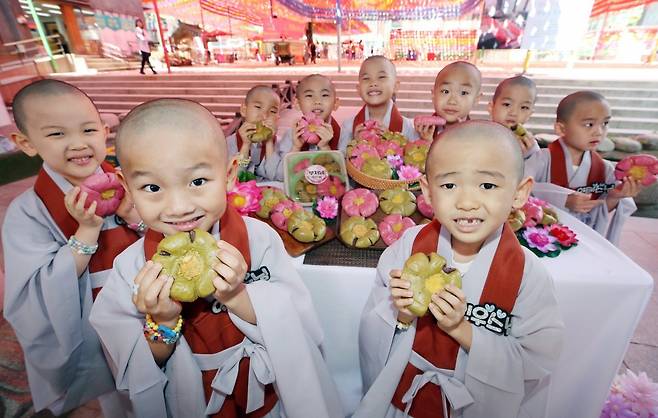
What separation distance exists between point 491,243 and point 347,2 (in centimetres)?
554

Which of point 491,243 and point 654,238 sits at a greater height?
point 491,243

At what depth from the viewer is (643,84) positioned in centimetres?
809

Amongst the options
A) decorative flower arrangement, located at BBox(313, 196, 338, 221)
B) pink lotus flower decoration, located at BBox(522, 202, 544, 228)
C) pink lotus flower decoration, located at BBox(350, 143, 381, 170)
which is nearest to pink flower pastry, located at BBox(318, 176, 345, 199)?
decorative flower arrangement, located at BBox(313, 196, 338, 221)

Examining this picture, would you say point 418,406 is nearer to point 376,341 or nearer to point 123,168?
point 376,341

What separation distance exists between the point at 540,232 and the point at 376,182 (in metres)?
0.94

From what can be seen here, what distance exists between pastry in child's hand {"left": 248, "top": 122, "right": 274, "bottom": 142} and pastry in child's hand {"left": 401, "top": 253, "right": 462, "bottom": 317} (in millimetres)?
1638

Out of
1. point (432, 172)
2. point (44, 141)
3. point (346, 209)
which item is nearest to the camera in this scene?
point (432, 172)

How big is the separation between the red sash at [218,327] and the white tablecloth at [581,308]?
1.48ft

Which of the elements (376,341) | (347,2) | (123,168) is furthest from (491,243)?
(347,2)

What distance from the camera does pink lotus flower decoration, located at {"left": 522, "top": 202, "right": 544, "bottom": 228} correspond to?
5.23 ft

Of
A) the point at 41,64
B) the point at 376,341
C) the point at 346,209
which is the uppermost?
the point at 41,64

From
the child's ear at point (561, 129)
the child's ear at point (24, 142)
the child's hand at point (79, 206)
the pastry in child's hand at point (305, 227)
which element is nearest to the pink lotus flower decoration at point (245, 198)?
the pastry in child's hand at point (305, 227)

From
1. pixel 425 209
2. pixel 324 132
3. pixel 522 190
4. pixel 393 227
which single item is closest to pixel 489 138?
pixel 522 190

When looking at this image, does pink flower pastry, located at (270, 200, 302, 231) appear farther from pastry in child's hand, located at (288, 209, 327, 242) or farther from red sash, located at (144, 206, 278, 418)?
red sash, located at (144, 206, 278, 418)
